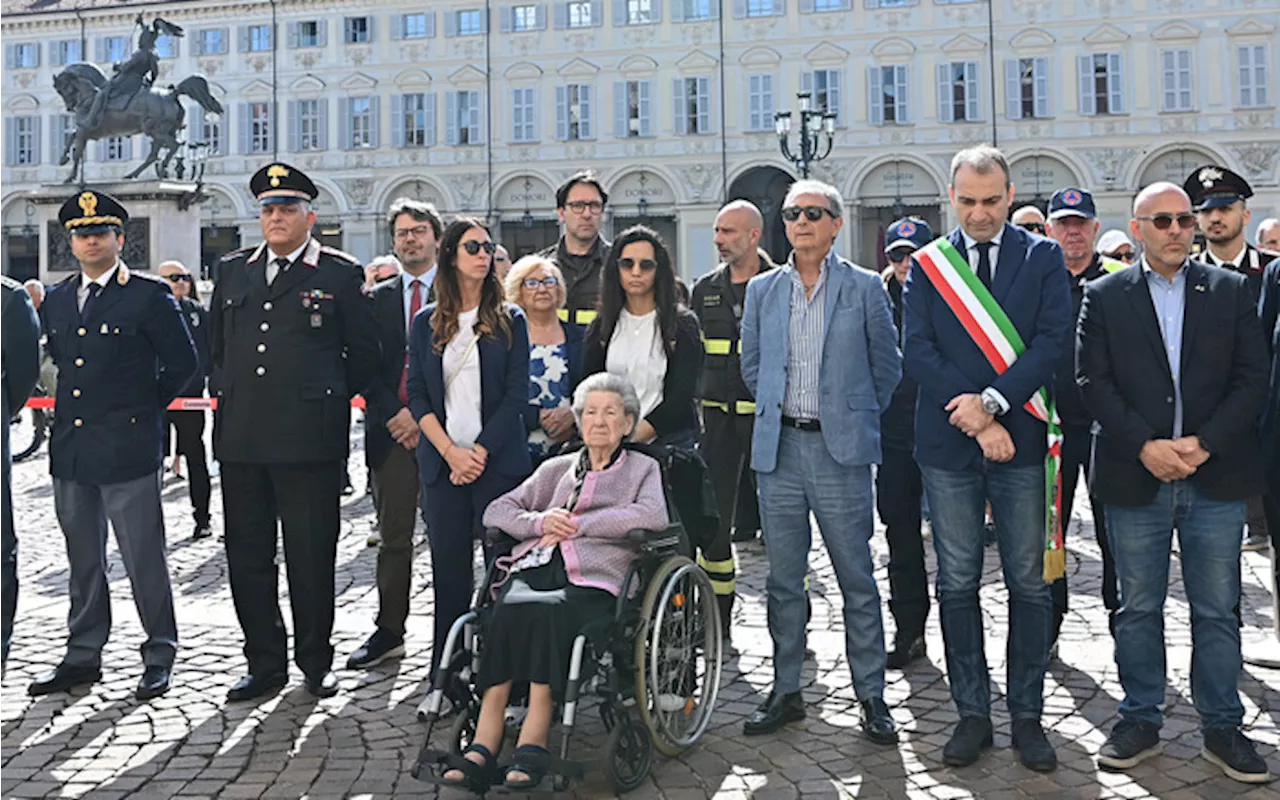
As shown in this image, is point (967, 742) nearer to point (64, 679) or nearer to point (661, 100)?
point (64, 679)

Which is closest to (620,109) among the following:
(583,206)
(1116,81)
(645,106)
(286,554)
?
(645,106)

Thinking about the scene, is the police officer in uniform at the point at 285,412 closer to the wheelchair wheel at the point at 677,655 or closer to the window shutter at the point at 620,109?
the wheelchair wheel at the point at 677,655

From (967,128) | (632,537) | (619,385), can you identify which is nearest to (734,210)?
(619,385)

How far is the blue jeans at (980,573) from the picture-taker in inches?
181

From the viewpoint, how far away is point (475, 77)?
134ft

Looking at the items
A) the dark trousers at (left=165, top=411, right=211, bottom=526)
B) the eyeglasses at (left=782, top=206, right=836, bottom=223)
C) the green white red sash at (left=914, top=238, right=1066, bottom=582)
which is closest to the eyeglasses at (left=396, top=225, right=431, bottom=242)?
the eyeglasses at (left=782, top=206, right=836, bottom=223)

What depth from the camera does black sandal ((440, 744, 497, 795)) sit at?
4.05m

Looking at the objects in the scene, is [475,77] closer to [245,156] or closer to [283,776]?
[245,156]

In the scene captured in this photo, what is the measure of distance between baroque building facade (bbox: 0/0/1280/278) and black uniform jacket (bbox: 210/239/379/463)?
3307 cm

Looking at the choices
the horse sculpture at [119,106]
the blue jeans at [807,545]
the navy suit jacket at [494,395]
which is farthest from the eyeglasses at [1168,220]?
the horse sculpture at [119,106]

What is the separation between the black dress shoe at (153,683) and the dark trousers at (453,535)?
4.08ft

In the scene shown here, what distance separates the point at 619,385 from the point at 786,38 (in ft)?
117

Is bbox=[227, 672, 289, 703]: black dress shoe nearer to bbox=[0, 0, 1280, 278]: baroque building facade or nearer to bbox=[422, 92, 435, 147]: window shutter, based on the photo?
bbox=[0, 0, 1280, 278]: baroque building facade

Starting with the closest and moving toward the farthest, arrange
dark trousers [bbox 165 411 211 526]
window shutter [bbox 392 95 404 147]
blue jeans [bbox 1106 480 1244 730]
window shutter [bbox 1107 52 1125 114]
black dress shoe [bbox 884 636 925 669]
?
1. blue jeans [bbox 1106 480 1244 730]
2. black dress shoe [bbox 884 636 925 669]
3. dark trousers [bbox 165 411 211 526]
4. window shutter [bbox 1107 52 1125 114]
5. window shutter [bbox 392 95 404 147]
